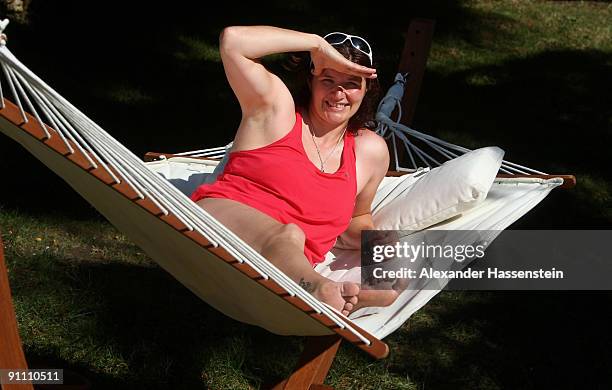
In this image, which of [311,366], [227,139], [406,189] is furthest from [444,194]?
[227,139]

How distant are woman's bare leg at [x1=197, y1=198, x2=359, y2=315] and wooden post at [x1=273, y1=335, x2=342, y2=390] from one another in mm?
87

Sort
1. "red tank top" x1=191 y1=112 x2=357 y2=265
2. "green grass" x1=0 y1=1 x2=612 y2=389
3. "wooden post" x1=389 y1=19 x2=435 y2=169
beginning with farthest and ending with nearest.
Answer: "wooden post" x1=389 y1=19 x2=435 y2=169 → "green grass" x1=0 y1=1 x2=612 y2=389 → "red tank top" x1=191 y1=112 x2=357 y2=265

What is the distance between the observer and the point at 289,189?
8.61 feet

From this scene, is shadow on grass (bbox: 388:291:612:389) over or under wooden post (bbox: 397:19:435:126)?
under

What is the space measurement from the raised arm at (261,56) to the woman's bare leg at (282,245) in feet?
0.97

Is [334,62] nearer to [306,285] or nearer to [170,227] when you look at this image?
[306,285]

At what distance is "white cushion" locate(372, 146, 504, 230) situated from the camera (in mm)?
2705

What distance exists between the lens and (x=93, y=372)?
2719 mm

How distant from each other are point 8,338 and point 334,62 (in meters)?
1.07

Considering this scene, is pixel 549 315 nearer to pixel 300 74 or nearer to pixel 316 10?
pixel 300 74

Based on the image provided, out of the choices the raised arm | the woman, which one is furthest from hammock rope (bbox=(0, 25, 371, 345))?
the raised arm

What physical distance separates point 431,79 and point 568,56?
86 centimetres

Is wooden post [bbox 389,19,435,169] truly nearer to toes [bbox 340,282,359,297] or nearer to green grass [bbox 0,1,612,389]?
green grass [bbox 0,1,612,389]

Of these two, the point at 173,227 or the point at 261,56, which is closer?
the point at 173,227
